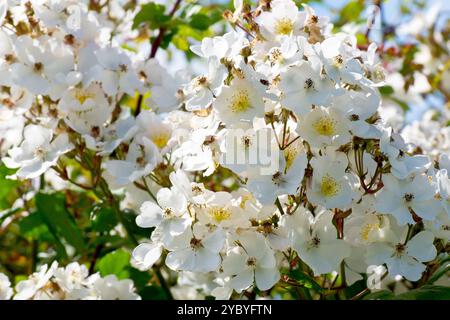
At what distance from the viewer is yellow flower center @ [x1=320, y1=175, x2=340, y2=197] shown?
1330mm

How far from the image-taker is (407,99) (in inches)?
130

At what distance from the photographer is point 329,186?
133cm

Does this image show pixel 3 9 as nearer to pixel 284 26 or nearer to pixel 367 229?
pixel 284 26

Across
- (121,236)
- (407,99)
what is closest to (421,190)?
(121,236)

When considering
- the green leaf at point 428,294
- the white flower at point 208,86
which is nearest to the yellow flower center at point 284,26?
the white flower at point 208,86

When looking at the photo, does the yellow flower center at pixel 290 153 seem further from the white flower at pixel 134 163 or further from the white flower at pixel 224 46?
the white flower at pixel 134 163

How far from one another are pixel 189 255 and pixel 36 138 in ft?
1.76

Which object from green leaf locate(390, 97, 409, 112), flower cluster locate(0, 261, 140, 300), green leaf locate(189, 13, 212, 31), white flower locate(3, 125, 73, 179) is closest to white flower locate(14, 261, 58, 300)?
flower cluster locate(0, 261, 140, 300)

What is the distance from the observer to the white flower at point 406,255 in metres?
1.40

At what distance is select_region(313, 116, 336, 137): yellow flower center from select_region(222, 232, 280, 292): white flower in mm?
211

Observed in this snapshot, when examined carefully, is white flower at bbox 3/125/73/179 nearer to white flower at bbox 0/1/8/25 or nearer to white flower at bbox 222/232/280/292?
white flower at bbox 0/1/8/25

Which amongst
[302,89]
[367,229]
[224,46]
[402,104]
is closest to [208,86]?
[224,46]

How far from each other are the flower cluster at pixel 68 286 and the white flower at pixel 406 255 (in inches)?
23.5

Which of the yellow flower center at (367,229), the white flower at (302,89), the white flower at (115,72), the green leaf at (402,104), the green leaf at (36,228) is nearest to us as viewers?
the white flower at (302,89)
